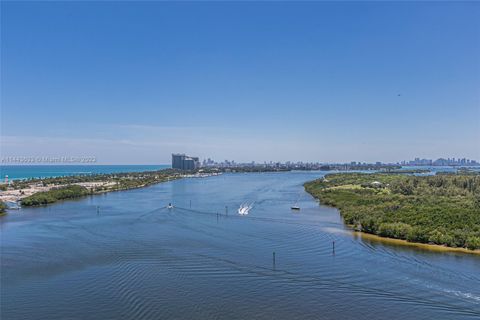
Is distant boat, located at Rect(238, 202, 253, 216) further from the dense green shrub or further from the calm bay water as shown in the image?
the dense green shrub

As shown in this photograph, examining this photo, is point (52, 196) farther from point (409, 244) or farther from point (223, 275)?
point (409, 244)

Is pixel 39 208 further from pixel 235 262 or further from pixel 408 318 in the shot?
pixel 408 318

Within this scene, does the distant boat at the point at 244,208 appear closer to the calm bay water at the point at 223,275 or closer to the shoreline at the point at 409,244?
the calm bay water at the point at 223,275

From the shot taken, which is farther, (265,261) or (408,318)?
(265,261)

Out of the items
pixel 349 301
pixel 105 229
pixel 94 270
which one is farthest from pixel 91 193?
pixel 349 301

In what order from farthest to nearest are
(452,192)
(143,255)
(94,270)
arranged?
(452,192) → (143,255) → (94,270)

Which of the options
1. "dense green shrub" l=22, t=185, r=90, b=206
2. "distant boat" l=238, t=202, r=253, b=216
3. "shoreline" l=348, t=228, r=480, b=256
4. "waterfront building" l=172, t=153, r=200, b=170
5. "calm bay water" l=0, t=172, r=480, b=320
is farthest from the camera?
"waterfront building" l=172, t=153, r=200, b=170

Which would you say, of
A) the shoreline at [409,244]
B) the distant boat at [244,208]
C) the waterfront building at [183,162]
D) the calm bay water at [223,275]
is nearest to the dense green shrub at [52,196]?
the calm bay water at [223,275]

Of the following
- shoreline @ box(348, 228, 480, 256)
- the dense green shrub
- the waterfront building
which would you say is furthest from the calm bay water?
the waterfront building

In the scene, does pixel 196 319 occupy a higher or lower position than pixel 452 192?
lower
